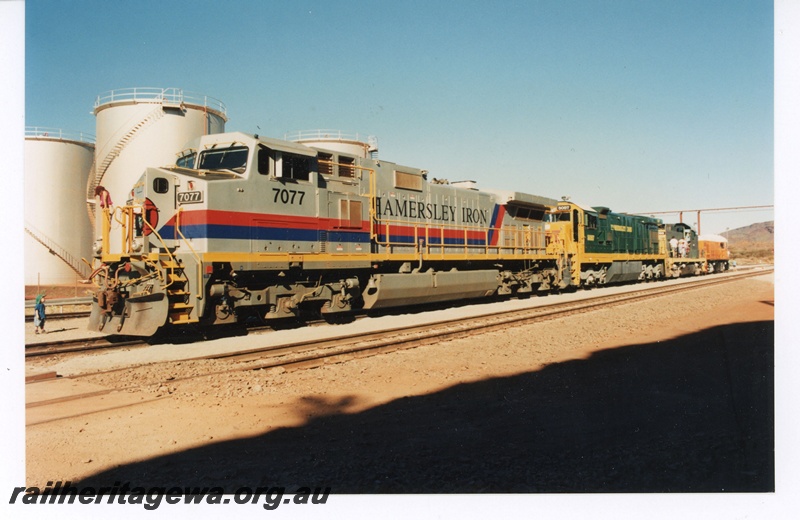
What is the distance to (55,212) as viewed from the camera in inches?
605

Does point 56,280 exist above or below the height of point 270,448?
above

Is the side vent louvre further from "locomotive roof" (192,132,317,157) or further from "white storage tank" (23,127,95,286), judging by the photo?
"white storage tank" (23,127,95,286)

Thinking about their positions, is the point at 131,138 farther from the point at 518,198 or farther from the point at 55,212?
the point at 518,198

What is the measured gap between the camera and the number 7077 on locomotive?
25.5ft

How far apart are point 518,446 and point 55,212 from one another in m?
16.2

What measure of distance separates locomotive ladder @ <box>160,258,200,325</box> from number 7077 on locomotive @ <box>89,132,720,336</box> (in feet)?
0.06

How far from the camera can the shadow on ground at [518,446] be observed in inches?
148

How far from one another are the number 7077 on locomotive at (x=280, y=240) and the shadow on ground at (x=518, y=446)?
362cm

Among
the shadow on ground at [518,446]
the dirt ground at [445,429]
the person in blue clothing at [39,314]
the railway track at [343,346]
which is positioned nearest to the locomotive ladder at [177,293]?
the railway track at [343,346]

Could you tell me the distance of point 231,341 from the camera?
8453 mm

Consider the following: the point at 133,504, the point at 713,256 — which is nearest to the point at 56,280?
the point at 133,504

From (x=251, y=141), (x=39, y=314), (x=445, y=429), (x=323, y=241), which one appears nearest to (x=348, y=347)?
(x=323, y=241)
